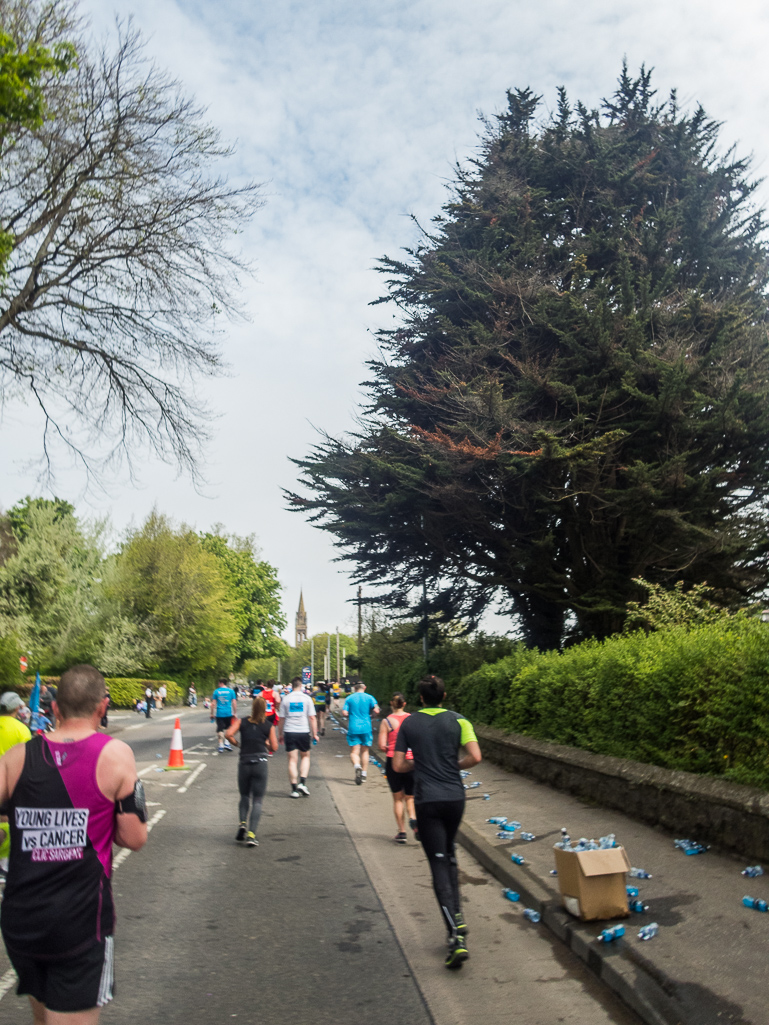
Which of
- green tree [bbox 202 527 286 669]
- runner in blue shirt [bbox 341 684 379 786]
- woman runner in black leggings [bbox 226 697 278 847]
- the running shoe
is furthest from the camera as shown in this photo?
green tree [bbox 202 527 286 669]

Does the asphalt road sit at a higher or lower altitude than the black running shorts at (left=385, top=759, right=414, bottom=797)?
lower

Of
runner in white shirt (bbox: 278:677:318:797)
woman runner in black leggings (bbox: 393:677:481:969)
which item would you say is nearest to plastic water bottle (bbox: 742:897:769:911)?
woman runner in black leggings (bbox: 393:677:481:969)

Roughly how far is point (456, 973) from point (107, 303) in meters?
12.9

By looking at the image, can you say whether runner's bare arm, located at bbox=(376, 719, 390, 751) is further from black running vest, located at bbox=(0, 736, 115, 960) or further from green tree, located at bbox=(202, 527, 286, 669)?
green tree, located at bbox=(202, 527, 286, 669)

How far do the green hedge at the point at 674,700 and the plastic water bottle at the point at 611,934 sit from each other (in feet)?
8.53

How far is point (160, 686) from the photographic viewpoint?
56750 mm

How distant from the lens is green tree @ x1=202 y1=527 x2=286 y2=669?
79.9m

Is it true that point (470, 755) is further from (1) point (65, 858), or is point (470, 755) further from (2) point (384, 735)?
(2) point (384, 735)

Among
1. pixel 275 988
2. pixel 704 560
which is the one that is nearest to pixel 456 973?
pixel 275 988

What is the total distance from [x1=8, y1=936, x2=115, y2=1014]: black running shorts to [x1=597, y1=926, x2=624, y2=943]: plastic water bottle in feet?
11.8

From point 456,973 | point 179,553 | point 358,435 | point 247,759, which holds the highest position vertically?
point 179,553

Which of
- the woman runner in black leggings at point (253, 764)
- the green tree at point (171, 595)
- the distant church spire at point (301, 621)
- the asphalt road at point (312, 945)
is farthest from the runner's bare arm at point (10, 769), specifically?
the distant church spire at point (301, 621)

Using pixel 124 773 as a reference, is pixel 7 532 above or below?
above

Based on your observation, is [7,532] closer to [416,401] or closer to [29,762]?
[416,401]
